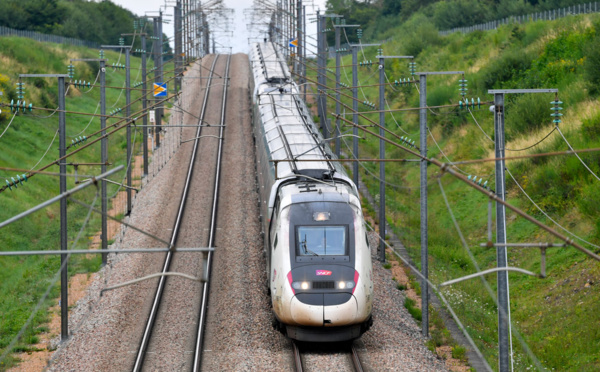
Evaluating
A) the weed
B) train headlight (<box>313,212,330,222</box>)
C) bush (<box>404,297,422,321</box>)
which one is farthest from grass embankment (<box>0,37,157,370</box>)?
bush (<box>404,297,422,321</box>)

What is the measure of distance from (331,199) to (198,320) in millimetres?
4909

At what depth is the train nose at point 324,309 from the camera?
16188mm

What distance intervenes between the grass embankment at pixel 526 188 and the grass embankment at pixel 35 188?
37.6ft

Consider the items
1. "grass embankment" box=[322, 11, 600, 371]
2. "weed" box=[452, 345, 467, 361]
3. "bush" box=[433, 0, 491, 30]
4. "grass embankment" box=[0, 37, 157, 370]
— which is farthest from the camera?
"bush" box=[433, 0, 491, 30]

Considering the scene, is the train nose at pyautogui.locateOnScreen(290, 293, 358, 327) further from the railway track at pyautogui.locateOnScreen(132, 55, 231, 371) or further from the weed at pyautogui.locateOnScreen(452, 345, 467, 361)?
the weed at pyautogui.locateOnScreen(452, 345, 467, 361)

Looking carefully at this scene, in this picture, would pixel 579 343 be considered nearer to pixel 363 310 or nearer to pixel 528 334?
pixel 528 334

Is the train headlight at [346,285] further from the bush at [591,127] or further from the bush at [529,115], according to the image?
the bush at [529,115]

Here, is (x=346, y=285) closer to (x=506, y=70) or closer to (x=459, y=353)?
(x=459, y=353)

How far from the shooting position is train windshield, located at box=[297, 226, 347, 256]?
17156mm

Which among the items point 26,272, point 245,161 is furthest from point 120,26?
point 26,272

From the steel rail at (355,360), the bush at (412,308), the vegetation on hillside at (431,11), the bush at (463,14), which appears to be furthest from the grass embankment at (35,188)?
the vegetation on hillside at (431,11)

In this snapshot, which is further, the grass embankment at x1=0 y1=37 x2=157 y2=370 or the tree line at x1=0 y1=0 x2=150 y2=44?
the tree line at x1=0 y1=0 x2=150 y2=44

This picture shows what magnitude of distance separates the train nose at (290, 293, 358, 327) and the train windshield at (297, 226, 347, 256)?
1.15 meters

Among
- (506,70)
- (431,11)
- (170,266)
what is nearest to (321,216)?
(170,266)
